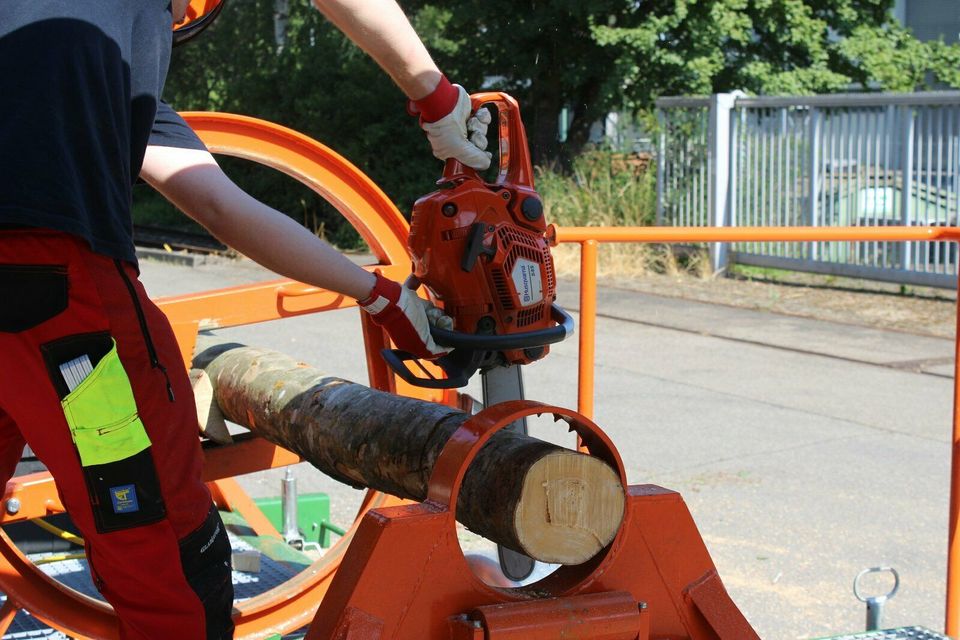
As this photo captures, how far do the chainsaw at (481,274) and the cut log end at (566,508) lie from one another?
537 mm

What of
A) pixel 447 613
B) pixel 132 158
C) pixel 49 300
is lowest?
pixel 447 613

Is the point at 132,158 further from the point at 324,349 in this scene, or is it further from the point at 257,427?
the point at 324,349

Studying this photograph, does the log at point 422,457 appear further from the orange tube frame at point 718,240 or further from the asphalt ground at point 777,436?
the asphalt ground at point 777,436

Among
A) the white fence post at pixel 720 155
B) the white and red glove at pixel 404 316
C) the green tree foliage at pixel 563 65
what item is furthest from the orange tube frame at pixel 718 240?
the green tree foliage at pixel 563 65

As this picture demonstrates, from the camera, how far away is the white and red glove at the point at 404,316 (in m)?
2.29

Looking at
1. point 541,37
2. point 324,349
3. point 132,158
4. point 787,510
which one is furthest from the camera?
point 541,37

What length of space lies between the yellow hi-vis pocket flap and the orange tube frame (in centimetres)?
143

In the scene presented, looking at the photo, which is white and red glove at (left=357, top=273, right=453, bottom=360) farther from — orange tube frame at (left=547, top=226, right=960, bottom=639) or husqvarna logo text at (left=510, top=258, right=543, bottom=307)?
orange tube frame at (left=547, top=226, right=960, bottom=639)

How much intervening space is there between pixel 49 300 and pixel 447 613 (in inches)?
32.4

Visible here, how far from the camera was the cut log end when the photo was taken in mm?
2012

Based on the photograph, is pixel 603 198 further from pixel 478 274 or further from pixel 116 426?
pixel 116 426

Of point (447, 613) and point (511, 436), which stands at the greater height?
point (511, 436)

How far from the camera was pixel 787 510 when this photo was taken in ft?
17.3

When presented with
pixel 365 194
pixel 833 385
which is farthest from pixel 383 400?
pixel 833 385
